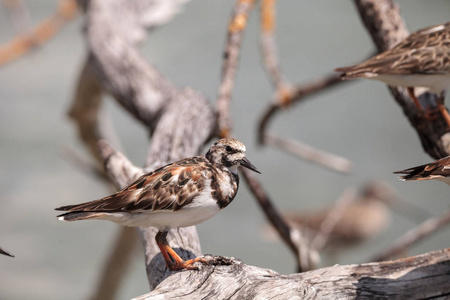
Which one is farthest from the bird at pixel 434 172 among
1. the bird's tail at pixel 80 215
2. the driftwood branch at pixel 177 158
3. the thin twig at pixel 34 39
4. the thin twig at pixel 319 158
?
the thin twig at pixel 34 39

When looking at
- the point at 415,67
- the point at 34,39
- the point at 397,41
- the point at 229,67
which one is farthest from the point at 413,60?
the point at 34,39

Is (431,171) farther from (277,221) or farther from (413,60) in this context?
(277,221)

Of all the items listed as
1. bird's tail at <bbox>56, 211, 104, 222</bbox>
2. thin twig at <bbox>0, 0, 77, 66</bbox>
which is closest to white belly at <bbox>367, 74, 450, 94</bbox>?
bird's tail at <bbox>56, 211, 104, 222</bbox>

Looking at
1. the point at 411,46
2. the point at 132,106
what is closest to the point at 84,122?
the point at 132,106

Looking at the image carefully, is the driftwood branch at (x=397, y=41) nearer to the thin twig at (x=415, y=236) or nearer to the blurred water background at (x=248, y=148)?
the thin twig at (x=415, y=236)

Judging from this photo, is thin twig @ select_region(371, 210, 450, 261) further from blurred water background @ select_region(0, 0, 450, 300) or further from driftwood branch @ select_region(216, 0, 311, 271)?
blurred water background @ select_region(0, 0, 450, 300)

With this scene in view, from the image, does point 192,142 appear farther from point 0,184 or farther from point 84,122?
point 0,184
